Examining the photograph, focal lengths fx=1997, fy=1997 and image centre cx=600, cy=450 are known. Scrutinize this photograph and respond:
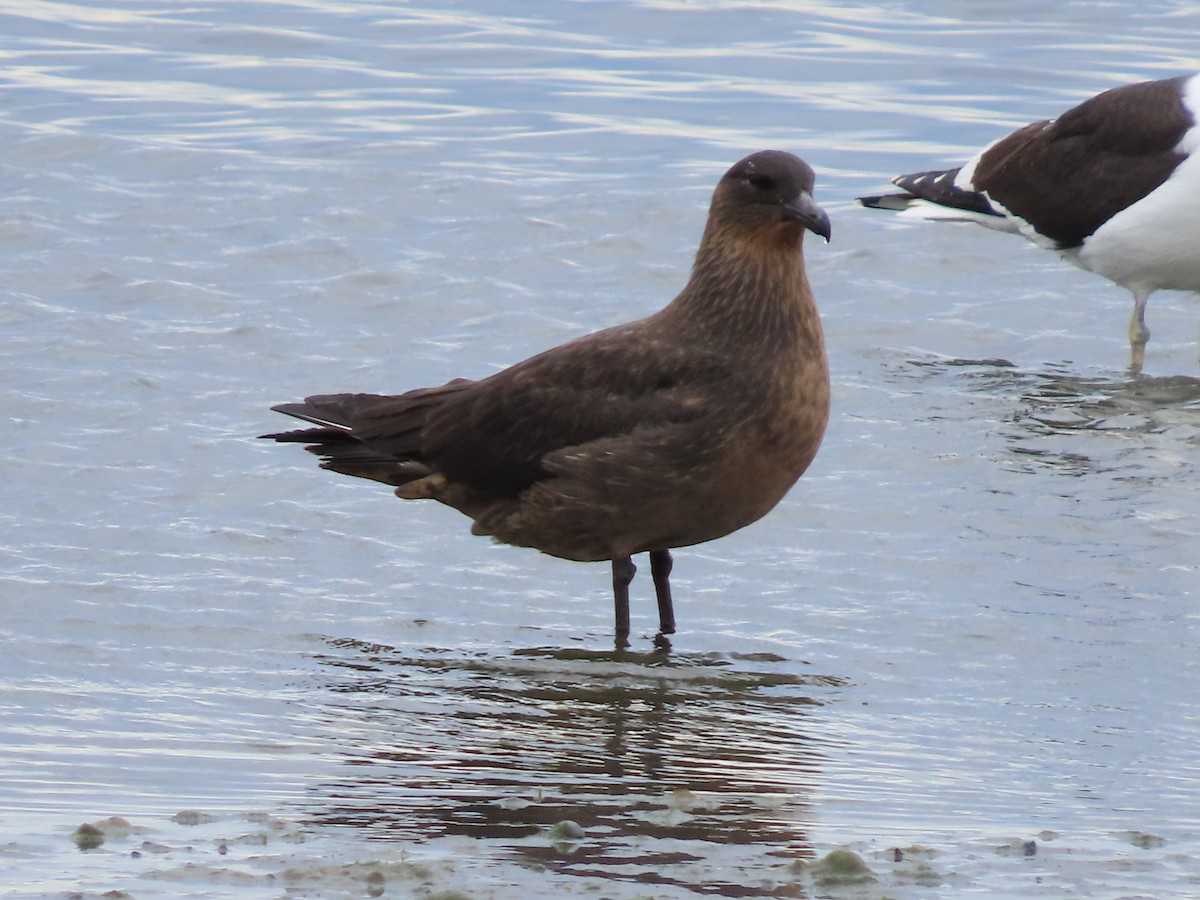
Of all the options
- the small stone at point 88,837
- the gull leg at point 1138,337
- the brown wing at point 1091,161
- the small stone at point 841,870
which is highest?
the brown wing at point 1091,161

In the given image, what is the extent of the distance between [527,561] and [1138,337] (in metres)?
4.73

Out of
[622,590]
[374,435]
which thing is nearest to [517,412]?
[374,435]

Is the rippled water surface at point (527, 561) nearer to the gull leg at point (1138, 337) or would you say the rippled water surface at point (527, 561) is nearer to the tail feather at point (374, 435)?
the gull leg at point (1138, 337)

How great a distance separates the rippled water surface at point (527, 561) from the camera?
4.75m

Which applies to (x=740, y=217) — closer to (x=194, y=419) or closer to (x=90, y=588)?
(x=90, y=588)

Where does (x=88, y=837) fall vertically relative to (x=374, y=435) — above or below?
below

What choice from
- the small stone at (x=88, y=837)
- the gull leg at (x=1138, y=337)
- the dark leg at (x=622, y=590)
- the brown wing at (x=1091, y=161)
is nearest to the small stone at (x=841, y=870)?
the small stone at (x=88, y=837)

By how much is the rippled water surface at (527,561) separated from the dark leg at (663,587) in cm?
6

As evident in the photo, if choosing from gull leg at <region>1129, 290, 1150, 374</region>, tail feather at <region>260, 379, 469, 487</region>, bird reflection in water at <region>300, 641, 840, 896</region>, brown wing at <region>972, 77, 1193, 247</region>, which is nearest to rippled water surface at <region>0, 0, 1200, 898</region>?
bird reflection in water at <region>300, 641, 840, 896</region>

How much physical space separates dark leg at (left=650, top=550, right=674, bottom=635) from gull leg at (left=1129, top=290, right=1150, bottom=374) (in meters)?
4.82

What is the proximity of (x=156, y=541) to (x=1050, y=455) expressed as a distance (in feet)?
13.5

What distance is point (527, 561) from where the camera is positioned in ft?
26.2

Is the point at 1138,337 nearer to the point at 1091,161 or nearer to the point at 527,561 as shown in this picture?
the point at 1091,161

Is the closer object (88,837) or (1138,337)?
(88,837)
